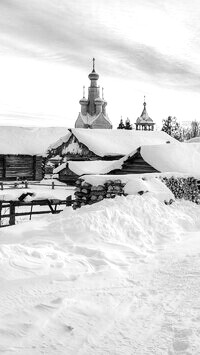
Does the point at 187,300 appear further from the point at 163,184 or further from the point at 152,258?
the point at 163,184

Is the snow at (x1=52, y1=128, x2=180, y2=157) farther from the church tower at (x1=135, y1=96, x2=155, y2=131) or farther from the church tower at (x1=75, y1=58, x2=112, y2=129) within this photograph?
the church tower at (x1=135, y1=96, x2=155, y2=131)

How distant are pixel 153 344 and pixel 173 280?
2.09 m

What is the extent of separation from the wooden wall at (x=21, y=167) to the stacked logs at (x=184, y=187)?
30201mm


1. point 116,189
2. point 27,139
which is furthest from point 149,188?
point 27,139

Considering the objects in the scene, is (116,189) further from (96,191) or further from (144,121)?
(144,121)

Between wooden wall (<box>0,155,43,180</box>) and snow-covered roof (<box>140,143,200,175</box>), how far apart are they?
25.3m

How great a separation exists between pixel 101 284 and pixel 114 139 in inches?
1290

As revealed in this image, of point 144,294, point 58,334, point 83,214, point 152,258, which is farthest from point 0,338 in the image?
point 83,214

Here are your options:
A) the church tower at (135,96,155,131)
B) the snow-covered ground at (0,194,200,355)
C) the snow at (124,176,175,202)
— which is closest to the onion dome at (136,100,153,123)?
the church tower at (135,96,155,131)

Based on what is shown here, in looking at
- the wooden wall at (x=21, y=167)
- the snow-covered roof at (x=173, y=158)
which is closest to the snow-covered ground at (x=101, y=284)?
the snow-covered roof at (x=173, y=158)

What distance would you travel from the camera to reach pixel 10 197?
11.7 metres

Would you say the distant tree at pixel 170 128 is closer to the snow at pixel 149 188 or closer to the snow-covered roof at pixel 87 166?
the snow-covered roof at pixel 87 166

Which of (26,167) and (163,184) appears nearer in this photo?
(163,184)

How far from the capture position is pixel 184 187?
43.2 feet
